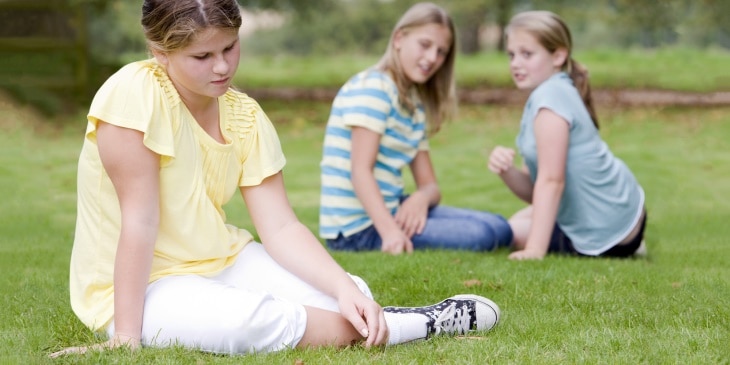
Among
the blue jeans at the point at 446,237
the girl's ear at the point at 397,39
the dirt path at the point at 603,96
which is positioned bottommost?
the dirt path at the point at 603,96

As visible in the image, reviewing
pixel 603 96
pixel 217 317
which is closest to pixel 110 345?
pixel 217 317

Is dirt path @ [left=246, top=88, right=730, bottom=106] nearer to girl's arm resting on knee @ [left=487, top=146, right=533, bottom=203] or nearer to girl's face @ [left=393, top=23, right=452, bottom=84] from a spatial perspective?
girl's arm resting on knee @ [left=487, top=146, right=533, bottom=203]

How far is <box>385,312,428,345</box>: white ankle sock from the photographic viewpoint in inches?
115

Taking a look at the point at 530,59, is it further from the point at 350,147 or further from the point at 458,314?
the point at 458,314

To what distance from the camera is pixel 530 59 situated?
198 inches

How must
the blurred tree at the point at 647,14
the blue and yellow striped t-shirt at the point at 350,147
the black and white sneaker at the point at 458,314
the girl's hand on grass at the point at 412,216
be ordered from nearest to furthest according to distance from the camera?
the black and white sneaker at the point at 458,314 → the blue and yellow striped t-shirt at the point at 350,147 → the girl's hand on grass at the point at 412,216 → the blurred tree at the point at 647,14

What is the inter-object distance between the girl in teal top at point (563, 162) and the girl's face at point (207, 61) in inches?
91.6

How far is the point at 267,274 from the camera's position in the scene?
3.10m

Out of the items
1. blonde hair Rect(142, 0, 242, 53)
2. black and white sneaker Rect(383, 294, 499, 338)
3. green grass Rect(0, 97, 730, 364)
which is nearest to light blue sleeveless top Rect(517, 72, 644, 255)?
green grass Rect(0, 97, 730, 364)

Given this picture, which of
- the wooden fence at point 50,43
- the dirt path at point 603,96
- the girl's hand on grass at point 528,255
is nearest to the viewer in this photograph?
the girl's hand on grass at point 528,255

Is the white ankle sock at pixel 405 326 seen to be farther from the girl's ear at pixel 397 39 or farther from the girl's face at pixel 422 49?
the girl's ear at pixel 397 39

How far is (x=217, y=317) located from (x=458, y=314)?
824 millimetres

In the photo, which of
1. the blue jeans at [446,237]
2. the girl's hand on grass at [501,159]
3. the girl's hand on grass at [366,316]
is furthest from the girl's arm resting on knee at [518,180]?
the girl's hand on grass at [366,316]

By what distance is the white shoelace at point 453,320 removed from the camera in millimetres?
3053
